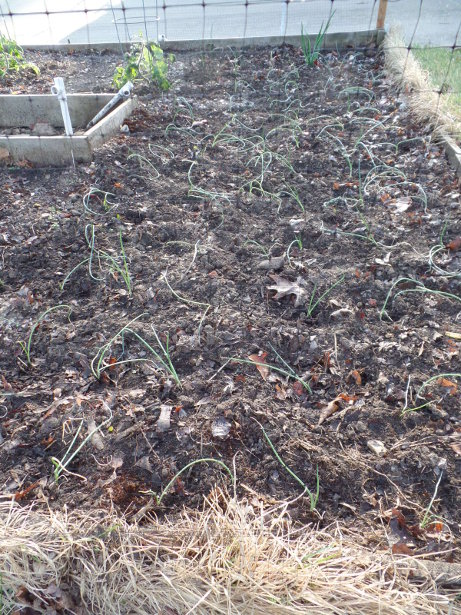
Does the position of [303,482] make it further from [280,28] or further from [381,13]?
[280,28]

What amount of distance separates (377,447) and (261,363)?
59cm

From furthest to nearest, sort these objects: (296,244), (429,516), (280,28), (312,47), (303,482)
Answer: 1. (280,28)
2. (312,47)
3. (296,244)
4. (303,482)
5. (429,516)

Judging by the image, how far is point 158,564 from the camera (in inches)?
59.7

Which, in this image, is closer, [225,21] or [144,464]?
[144,464]

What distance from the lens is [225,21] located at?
821cm

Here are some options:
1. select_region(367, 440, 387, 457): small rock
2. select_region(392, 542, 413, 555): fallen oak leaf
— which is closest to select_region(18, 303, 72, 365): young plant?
select_region(367, 440, 387, 457): small rock

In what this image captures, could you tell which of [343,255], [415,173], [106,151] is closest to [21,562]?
[343,255]

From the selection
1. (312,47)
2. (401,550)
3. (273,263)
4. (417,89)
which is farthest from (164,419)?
(312,47)

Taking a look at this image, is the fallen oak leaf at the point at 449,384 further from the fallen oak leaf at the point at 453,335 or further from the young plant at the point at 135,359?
the young plant at the point at 135,359

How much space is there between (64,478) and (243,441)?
693 millimetres

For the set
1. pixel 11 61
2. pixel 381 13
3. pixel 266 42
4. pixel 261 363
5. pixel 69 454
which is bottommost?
pixel 69 454

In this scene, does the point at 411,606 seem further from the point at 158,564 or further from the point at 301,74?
the point at 301,74

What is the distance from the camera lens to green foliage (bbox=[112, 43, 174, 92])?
4414 mm

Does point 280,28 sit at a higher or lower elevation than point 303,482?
higher
